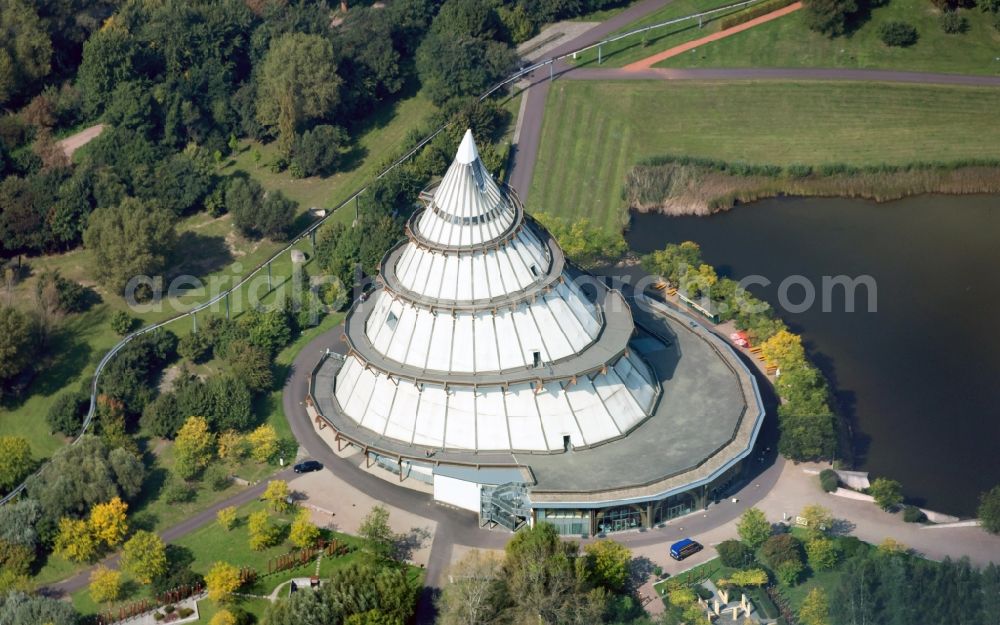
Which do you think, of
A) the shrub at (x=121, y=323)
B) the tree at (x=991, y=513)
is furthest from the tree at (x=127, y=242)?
the tree at (x=991, y=513)

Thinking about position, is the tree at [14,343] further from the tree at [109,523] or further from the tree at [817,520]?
the tree at [817,520]

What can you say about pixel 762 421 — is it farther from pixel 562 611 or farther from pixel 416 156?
pixel 416 156

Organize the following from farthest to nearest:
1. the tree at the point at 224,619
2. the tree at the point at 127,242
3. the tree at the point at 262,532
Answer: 1. the tree at the point at 127,242
2. the tree at the point at 262,532
3. the tree at the point at 224,619

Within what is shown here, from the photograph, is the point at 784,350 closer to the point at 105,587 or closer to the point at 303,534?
the point at 303,534

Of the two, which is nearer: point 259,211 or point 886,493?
point 886,493

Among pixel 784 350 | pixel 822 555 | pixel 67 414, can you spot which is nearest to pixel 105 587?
pixel 67 414

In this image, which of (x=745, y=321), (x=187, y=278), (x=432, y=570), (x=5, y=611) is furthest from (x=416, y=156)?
(x=5, y=611)
